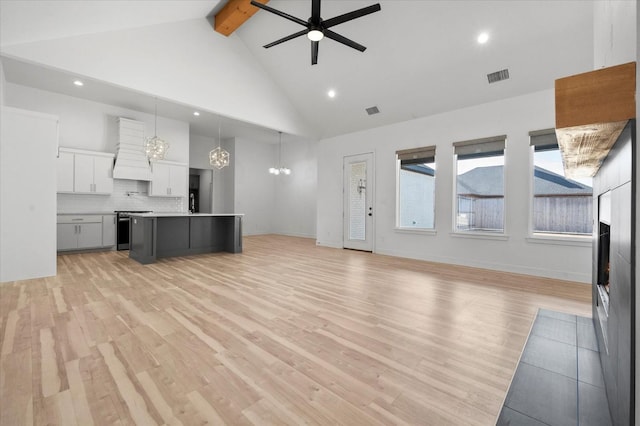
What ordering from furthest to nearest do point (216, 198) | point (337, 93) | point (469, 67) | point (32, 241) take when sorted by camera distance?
point (216, 198), point (337, 93), point (469, 67), point (32, 241)

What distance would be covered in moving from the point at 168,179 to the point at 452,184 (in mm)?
6988

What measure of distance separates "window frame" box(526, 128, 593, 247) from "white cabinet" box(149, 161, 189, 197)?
7976 millimetres

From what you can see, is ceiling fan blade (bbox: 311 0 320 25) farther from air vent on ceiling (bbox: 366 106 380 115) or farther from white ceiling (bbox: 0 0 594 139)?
air vent on ceiling (bbox: 366 106 380 115)

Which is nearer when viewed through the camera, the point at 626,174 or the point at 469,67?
the point at 626,174

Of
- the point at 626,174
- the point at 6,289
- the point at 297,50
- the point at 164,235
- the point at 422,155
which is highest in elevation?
the point at 297,50

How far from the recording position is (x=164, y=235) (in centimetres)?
563

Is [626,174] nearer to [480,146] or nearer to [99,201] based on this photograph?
[480,146]

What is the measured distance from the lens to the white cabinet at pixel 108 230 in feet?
21.5

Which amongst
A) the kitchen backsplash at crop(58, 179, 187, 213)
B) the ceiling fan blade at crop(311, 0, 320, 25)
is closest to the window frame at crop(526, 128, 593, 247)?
the ceiling fan blade at crop(311, 0, 320, 25)

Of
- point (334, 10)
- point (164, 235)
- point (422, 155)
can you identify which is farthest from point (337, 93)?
point (164, 235)

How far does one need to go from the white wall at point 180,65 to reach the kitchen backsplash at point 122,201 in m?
3.30

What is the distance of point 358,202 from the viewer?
7.23 m

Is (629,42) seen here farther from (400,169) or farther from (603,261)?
(400,169)

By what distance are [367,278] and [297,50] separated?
15.2ft
